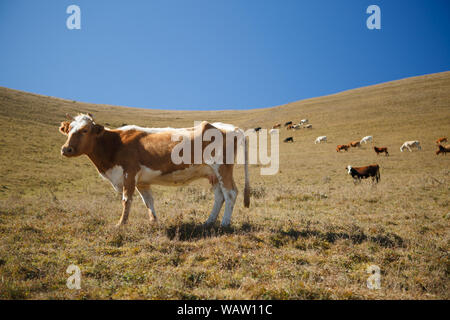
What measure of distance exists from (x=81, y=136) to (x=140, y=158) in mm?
1468

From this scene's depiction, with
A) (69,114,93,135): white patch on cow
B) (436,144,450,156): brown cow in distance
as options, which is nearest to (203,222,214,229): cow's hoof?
(69,114,93,135): white patch on cow

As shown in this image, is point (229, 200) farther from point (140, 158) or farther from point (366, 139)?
point (366, 139)

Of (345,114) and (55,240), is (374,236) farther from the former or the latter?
(345,114)

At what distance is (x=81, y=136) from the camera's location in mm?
6281

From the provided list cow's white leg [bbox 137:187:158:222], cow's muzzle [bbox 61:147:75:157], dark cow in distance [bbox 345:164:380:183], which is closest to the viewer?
cow's muzzle [bbox 61:147:75:157]

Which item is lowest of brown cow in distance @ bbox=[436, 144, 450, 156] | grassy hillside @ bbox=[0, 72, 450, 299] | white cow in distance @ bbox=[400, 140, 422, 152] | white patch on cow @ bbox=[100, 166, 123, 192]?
grassy hillside @ bbox=[0, 72, 450, 299]

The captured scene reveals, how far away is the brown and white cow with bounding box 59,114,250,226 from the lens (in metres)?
6.34

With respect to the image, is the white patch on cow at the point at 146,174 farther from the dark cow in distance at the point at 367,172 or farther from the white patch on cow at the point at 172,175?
the dark cow in distance at the point at 367,172

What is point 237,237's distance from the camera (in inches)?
213

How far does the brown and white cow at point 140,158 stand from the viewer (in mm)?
6344

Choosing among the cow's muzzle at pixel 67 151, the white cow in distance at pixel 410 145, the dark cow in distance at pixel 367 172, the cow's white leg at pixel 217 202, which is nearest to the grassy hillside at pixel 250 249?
the cow's white leg at pixel 217 202

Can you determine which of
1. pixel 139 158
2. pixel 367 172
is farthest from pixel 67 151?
pixel 367 172

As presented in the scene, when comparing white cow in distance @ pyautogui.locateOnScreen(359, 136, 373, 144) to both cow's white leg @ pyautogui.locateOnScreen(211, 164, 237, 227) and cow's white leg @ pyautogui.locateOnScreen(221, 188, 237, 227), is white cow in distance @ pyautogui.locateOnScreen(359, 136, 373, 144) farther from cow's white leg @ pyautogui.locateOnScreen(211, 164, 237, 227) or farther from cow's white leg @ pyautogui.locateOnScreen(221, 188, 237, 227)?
cow's white leg @ pyautogui.locateOnScreen(221, 188, 237, 227)
